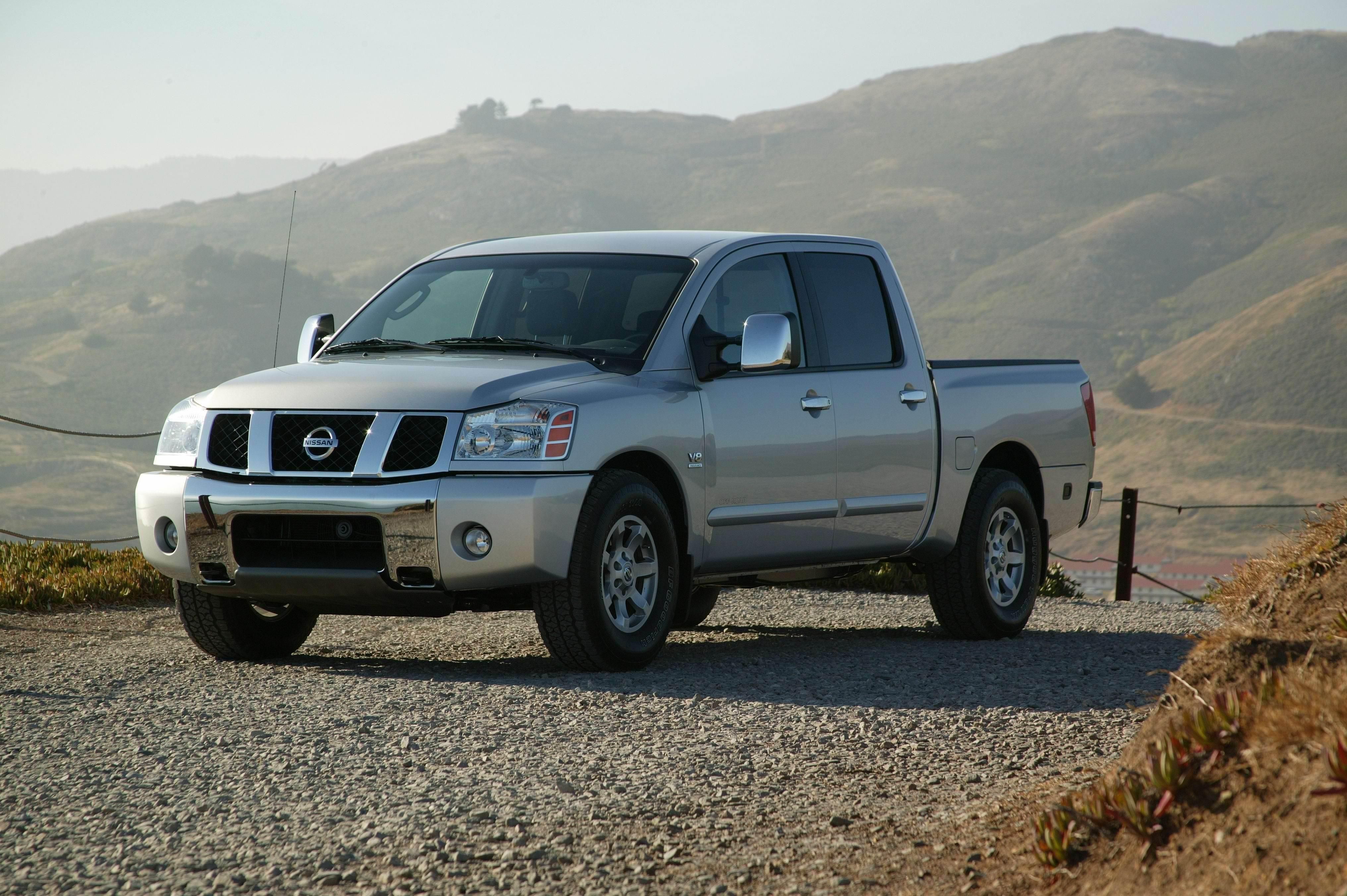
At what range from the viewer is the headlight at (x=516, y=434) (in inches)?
253

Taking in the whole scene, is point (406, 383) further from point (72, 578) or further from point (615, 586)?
point (72, 578)

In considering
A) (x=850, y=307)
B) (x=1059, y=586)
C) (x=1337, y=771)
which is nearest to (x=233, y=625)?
(x=850, y=307)

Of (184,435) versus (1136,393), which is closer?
(184,435)

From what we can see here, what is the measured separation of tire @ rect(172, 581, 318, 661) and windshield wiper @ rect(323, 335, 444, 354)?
131cm

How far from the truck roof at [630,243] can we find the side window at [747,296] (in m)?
0.14

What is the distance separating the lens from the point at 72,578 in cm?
1105

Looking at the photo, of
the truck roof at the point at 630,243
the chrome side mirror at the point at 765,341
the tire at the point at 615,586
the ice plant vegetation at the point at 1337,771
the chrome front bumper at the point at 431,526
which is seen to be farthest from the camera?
the truck roof at the point at 630,243

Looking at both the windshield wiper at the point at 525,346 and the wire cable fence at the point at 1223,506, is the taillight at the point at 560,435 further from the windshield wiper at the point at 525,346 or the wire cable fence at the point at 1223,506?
the wire cable fence at the point at 1223,506

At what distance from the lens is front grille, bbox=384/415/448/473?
6438 mm

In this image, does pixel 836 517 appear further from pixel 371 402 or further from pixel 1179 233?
pixel 1179 233

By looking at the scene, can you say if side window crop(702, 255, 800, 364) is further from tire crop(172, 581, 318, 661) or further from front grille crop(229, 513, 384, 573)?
tire crop(172, 581, 318, 661)

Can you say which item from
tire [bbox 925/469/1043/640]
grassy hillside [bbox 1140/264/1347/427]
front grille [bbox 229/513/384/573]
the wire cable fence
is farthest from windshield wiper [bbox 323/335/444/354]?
grassy hillside [bbox 1140/264/1347/427]

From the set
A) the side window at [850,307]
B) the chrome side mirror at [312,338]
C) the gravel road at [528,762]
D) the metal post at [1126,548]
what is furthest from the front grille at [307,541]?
the metal post at [1126,548]

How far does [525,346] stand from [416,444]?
1023 mm
